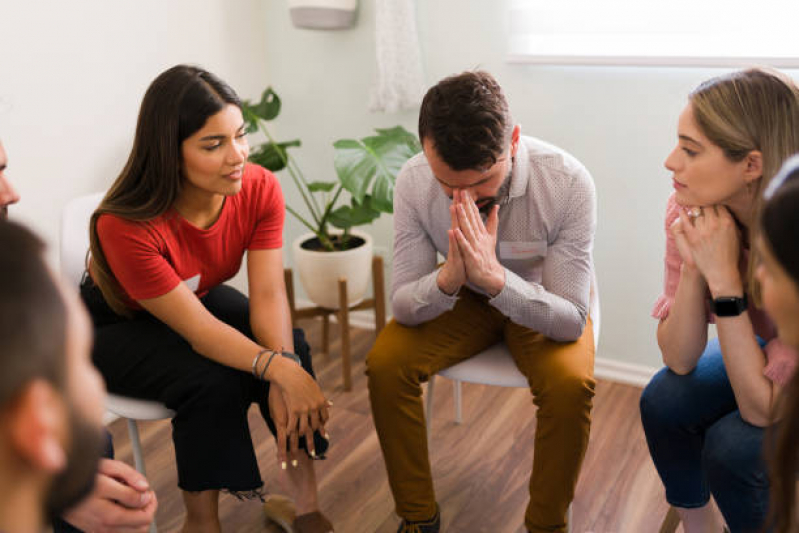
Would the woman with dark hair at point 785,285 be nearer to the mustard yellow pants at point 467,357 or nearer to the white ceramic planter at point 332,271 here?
the mustard yellow pants at point 467,357

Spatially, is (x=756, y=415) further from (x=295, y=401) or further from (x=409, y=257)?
(x=295, y=401)

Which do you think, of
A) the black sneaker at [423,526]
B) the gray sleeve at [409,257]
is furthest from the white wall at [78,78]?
the black sneaker at [423,526]

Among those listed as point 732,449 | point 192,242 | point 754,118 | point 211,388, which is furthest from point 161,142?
point 732,449

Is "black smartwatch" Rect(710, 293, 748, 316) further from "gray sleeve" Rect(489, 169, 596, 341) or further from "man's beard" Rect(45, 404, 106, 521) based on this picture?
"man's beard" Rect(45, 404, 106, 521)

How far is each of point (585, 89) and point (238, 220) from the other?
1.19 metres

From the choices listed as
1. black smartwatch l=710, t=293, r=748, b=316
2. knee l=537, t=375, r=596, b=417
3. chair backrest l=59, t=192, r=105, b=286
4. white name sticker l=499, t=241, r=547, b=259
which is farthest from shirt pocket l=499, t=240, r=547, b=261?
chair backrest l=59, t=192, r=105, b=286

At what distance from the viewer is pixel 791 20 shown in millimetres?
2018

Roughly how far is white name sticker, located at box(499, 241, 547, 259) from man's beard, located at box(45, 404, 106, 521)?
3.94 feet

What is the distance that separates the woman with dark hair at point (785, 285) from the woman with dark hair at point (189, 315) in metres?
1.00

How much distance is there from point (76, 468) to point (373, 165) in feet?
5.20

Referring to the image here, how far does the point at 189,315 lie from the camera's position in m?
1.68

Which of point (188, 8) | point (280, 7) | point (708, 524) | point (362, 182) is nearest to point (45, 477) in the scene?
point (708, 524)

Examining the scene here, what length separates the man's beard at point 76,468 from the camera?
75 centimetres

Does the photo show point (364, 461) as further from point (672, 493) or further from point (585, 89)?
point (585, 89)
